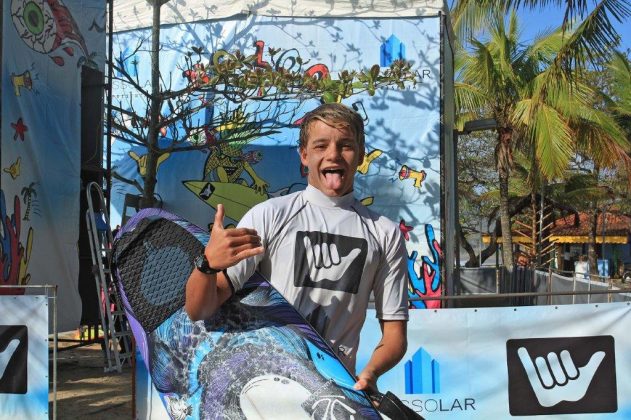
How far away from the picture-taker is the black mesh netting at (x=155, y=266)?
255 centimetres

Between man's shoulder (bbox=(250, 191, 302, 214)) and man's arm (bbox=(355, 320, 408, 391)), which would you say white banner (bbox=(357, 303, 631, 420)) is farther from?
man's shoulder (bbox=(250, 191, 302, 214))

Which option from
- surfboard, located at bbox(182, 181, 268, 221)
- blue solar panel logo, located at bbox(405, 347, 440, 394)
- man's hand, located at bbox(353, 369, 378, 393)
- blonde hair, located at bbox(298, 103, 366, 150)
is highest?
surfboard, located at bbox(182, 181, 268, 221)

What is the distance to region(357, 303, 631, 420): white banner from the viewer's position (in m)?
5.02

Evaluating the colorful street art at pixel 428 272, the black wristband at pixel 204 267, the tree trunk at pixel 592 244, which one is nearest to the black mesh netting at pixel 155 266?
the black wristband at pixel 204 267

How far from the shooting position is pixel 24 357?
4910 millimetres

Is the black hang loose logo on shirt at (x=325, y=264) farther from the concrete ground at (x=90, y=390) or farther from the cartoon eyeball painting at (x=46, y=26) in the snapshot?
the cartoon eyeball painting at (x=46, y=26)

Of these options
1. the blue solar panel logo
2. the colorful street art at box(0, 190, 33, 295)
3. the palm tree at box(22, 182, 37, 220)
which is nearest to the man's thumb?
the blue solar panel logo

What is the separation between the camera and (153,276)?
265 cm

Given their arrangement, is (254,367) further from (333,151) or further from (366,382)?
(333,151)

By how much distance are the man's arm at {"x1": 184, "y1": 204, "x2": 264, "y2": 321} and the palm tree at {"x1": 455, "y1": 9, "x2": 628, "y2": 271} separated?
14642 millimetres

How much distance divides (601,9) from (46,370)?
848 cm

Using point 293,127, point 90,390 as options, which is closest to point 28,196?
point 90,390

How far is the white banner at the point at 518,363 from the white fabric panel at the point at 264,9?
713cm

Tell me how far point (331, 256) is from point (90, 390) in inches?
234
